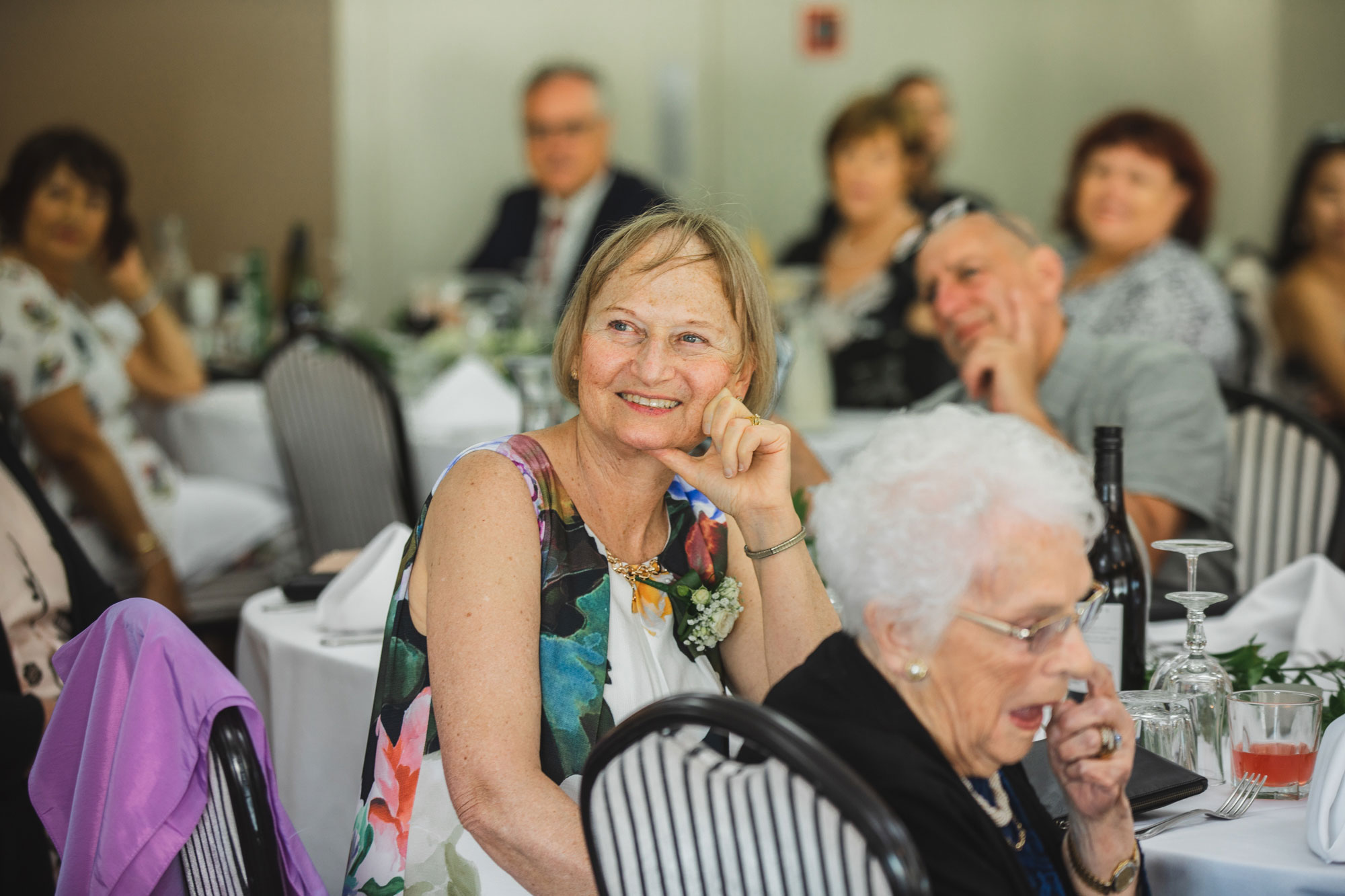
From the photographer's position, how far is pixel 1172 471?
257 centimetres

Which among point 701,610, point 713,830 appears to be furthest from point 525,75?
point 713,830

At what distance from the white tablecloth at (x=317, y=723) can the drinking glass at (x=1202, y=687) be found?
1062mm

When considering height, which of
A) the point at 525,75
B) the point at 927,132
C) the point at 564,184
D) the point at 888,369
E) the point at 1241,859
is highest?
the point at 525,75

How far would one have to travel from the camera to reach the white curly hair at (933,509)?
1076 millimetres

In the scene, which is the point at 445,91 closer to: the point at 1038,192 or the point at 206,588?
the point at 1038,192

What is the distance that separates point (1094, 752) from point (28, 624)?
1.65 meters

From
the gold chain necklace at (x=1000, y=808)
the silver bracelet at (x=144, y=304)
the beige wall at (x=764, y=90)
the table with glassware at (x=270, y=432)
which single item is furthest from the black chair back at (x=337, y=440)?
the beige wall at (x=764, y=90)

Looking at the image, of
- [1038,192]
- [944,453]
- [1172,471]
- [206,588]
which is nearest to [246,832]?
[944,453]

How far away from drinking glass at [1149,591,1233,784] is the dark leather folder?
0.20 feet

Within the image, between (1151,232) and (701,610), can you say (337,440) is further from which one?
(1151,232)

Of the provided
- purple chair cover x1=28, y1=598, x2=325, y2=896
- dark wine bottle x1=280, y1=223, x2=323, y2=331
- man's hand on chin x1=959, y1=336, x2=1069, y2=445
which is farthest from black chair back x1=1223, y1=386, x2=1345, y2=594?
dark wine bottle x1=280, y1=223, x2=323, y2=331

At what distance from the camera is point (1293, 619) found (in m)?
1.90

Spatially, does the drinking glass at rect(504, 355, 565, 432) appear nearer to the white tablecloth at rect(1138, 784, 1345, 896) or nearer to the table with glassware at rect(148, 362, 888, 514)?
the table with glassware at rect(148, 362, 888, 514)

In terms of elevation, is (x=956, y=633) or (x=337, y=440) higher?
(x=956, y=633)
